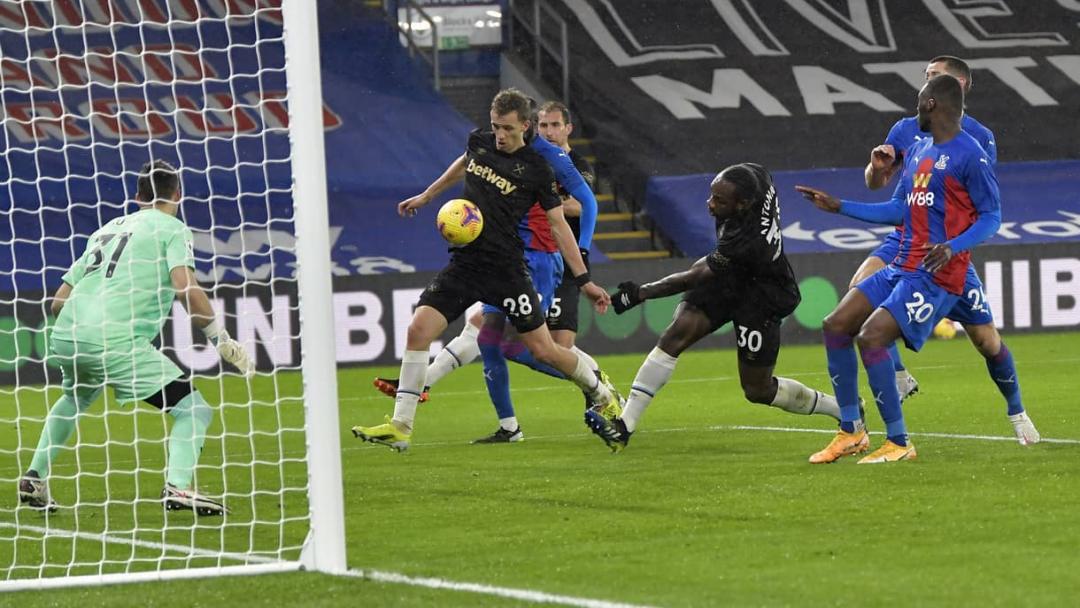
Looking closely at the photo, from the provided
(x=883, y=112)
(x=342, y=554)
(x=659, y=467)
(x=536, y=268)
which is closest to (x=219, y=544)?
(x=342, y=554)

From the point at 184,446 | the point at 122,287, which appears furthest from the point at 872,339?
the point at 122,287

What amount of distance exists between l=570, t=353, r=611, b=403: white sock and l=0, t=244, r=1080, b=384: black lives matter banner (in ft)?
26.3

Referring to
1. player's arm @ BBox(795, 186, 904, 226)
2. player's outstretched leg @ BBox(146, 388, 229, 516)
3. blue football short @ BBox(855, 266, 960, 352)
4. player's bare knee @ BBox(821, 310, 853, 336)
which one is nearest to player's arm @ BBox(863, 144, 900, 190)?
player's arm @ BBox(795, 186, 904, 226)

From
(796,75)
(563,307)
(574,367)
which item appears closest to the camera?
(574,367)

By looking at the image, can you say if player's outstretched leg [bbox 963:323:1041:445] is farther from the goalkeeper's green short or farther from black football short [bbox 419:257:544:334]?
the goalkeeper's green short

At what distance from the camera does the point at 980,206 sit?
7770mm

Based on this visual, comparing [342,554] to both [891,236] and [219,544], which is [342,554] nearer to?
[219,544]

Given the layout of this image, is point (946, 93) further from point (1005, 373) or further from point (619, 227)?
point (619, 227)

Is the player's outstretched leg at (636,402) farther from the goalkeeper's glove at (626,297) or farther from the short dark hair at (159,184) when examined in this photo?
the short dark hair at (159,184)

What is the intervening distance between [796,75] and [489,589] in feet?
66.0

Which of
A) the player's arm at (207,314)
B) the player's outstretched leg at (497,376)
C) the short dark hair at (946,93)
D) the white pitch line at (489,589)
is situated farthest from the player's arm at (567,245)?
the white pitch line at (489,589)

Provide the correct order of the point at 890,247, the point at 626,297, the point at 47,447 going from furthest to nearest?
the point at 890,247
the point at 626,297
the point at 47,447

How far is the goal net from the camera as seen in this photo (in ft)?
18.2

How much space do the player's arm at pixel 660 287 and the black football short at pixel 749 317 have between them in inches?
2.7
